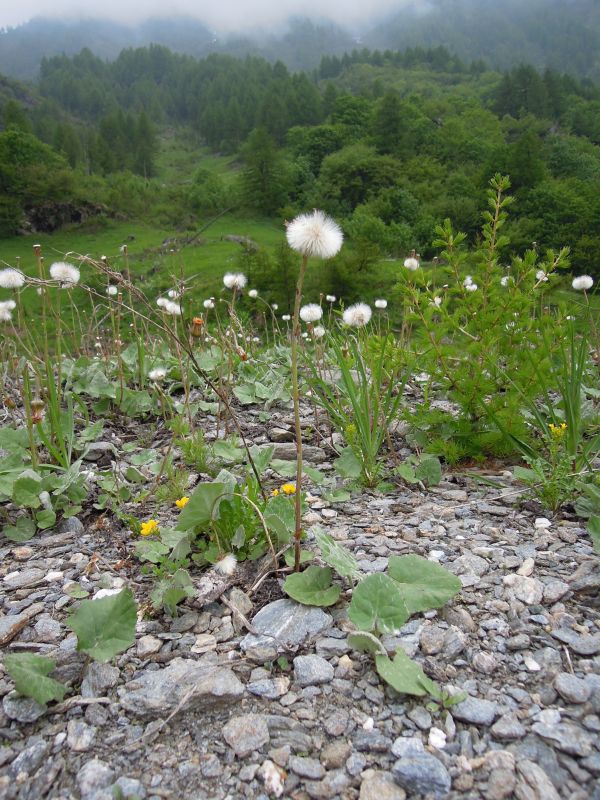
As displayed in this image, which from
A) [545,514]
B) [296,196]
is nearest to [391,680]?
[545,514]

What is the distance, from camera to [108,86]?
435ft

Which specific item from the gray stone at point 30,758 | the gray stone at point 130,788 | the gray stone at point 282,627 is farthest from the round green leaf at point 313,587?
the gray stone at point 30,758

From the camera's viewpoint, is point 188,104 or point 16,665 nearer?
point 16,665

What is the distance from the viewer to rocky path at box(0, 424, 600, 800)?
1.14 m

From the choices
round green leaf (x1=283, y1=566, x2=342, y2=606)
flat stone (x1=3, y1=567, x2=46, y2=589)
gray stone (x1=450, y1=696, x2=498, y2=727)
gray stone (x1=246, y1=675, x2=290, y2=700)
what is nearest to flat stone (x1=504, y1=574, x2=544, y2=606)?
gray stone (x1=450, y1=696, x2=498, y2=727)

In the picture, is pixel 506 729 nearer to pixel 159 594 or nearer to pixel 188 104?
pixel 159 594

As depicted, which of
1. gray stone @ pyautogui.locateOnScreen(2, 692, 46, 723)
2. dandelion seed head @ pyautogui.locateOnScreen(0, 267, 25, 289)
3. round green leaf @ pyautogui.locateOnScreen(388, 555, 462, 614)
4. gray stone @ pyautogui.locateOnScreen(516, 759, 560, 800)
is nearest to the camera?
gray stone @ pyautogui.locateOnScreen(516, 759, 560, 800)

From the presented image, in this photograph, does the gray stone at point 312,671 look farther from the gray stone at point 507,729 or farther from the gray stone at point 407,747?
the gray stone at point 507,729

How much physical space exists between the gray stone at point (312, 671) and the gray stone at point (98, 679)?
504 mm

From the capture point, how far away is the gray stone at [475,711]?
1249 mm

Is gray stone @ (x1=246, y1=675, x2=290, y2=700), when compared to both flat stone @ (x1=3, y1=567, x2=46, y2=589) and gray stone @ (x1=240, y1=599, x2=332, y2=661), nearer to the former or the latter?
gray stone @ (x1=240, y1=599, x2=332, y2=661)

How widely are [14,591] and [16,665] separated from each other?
0.60 m

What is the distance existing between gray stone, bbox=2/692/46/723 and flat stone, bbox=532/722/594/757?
4.00ft

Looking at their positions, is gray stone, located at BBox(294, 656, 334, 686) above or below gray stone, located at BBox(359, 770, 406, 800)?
below
